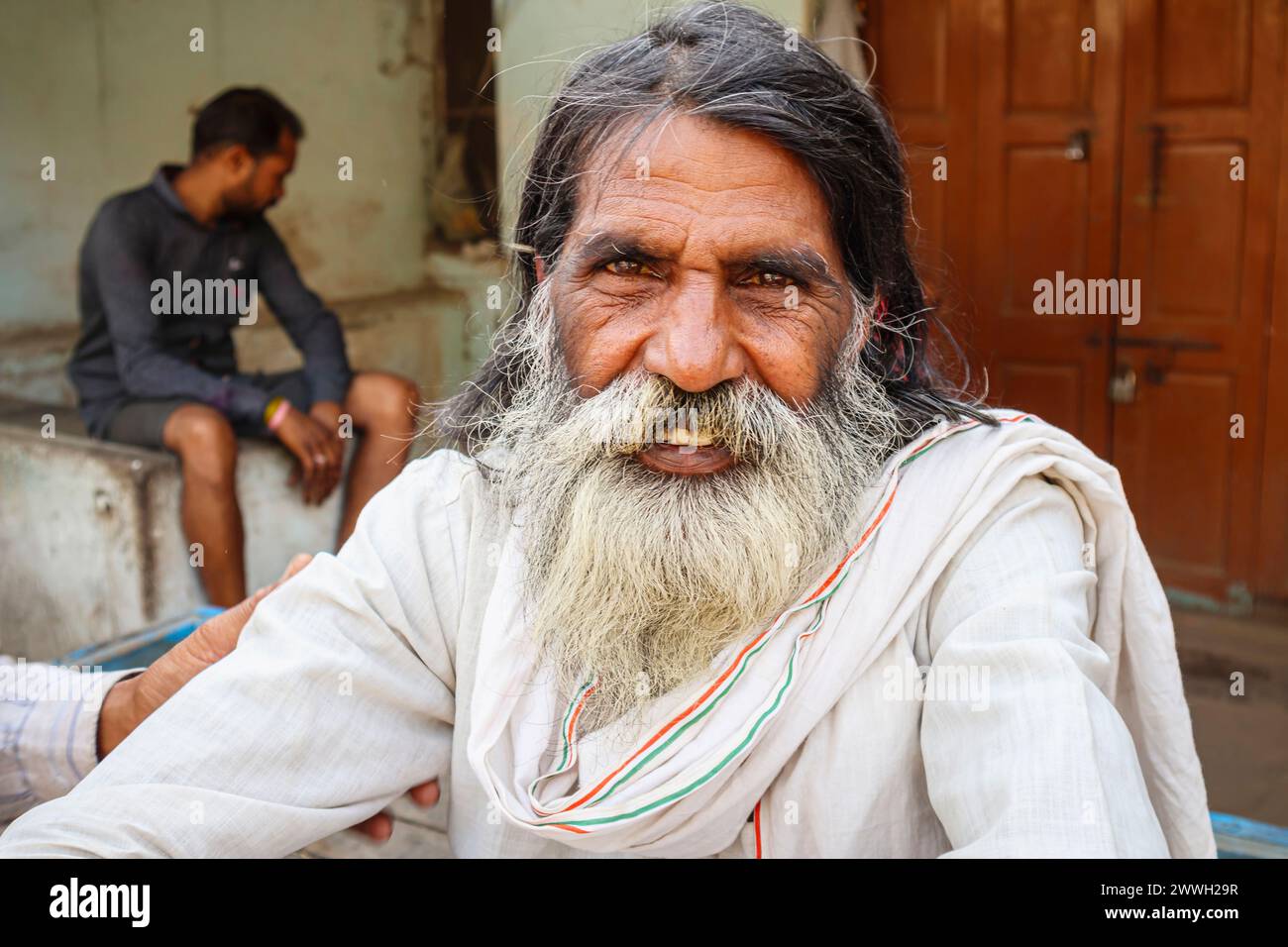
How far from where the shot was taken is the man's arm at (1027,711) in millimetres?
1550

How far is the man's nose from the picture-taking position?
6.27 feet

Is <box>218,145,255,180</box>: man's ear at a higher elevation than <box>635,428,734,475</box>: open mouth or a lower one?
higher

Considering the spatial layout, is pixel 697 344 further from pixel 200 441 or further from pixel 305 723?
pixel 200 441

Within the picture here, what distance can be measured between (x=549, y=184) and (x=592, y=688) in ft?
2.79

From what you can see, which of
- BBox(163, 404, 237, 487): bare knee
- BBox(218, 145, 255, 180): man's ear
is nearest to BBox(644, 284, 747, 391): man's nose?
BBox(163, 404, 237, 487): bare knee

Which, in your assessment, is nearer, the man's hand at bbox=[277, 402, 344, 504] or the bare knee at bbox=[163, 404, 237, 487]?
the bare knee at bbox=[163, 404, 237, 487]

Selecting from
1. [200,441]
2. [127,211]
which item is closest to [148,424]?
[200,441]

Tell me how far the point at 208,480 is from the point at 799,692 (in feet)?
12.5

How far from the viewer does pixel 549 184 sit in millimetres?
2213

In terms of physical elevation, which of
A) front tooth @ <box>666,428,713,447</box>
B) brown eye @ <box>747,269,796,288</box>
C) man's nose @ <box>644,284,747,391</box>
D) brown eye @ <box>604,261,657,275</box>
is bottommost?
front tooth @ <box>666,428,713,447</box>

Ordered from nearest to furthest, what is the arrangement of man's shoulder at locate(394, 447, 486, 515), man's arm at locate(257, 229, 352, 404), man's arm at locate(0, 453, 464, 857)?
man's arm at locate(0, 453, 464, 857) < man's shoulder at locate(394, 447, 486, 515) < man's arm at locate(257, 229, 352, 404)

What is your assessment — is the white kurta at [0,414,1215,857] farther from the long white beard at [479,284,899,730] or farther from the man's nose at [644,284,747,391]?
the man's nose at [644,284,747,391]

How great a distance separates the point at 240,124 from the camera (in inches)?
219

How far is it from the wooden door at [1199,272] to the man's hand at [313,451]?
10.6ft
